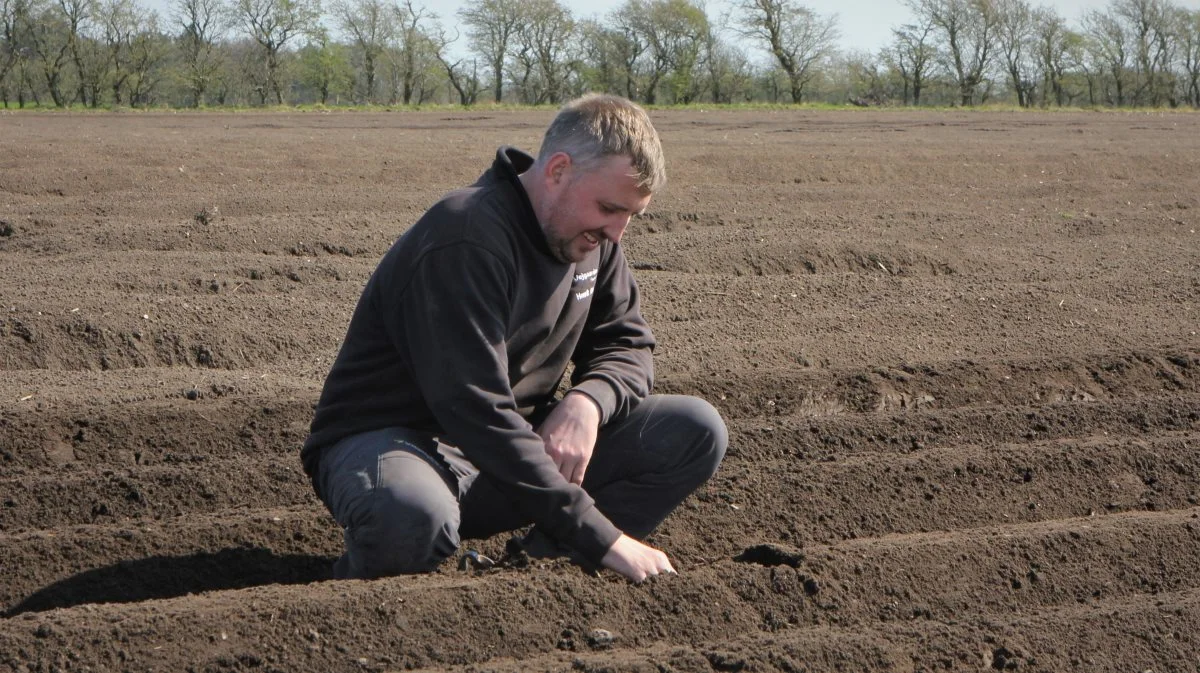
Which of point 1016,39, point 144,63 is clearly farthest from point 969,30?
point 144,63

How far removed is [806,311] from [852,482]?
9.31ft

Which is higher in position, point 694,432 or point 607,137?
point 607,137

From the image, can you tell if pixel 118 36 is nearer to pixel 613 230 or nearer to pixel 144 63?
pixel 144 63

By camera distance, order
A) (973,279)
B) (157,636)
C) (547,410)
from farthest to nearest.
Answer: (973,279), (547,410), (157,636)

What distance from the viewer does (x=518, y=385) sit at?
3090 millimetres

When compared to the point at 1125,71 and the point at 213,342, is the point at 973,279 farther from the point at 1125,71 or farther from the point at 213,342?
the point at 1125,71

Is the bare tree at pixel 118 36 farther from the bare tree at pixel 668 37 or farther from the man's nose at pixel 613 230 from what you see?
the man's nose at pixel 613 230

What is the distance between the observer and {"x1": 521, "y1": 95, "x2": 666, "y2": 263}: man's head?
268 centimetres

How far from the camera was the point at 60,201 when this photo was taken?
9.89 m

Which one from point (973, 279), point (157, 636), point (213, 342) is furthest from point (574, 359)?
point (973, 279)

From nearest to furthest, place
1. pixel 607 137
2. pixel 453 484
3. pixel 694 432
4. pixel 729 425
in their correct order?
pixel 607 137
pixel 453 484
pixel 694 432
pixel 729 425

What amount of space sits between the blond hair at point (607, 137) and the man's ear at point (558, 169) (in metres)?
0.01

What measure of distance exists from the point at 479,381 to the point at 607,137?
63 cm

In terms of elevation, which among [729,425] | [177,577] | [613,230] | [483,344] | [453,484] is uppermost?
[613,230]
